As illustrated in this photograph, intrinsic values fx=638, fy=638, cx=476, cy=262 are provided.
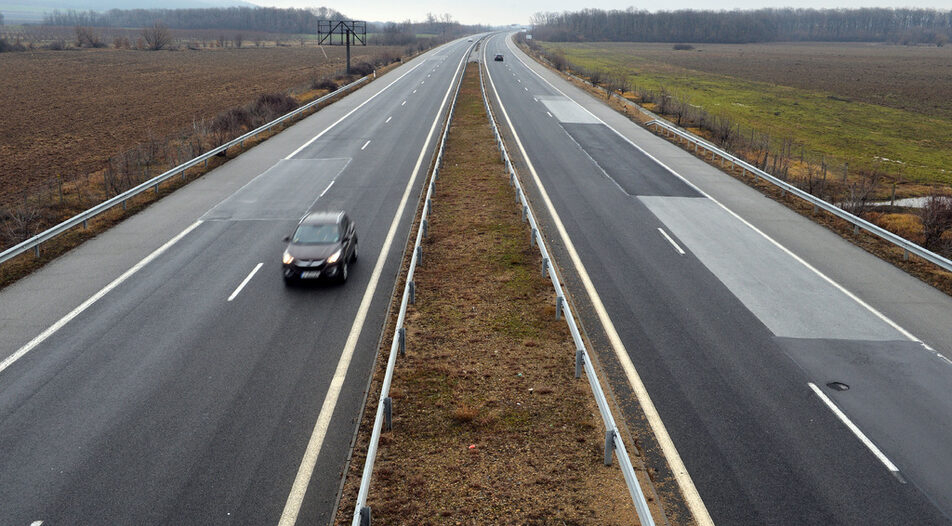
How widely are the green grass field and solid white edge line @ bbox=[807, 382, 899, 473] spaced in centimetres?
2755

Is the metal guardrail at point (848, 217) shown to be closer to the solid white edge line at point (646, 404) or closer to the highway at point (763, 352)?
the highway at point (763, 352)

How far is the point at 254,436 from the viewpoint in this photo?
31.3 feet

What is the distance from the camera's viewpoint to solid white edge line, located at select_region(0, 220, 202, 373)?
38.8ft

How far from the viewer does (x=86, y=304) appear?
1420 cm

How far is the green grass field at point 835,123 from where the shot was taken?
121 ft

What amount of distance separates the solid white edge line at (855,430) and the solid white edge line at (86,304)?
46.4 feet

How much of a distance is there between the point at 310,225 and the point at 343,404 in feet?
23.4

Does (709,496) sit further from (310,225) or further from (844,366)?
(310,225)

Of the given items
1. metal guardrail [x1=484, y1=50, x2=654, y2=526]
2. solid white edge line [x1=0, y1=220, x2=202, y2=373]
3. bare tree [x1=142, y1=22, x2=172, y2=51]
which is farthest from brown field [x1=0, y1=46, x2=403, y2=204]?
bare tree [x1=142, y1=22, x2=172, y2=51]

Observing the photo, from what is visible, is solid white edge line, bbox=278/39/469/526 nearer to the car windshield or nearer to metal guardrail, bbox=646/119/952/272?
the car windshield

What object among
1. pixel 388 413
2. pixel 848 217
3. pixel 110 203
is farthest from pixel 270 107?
pixel 388 413

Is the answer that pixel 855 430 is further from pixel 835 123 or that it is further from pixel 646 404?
pixel 835 123

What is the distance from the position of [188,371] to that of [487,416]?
5.51 m

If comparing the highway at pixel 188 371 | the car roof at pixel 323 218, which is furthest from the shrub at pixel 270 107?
the car roof at pixel 323 218
